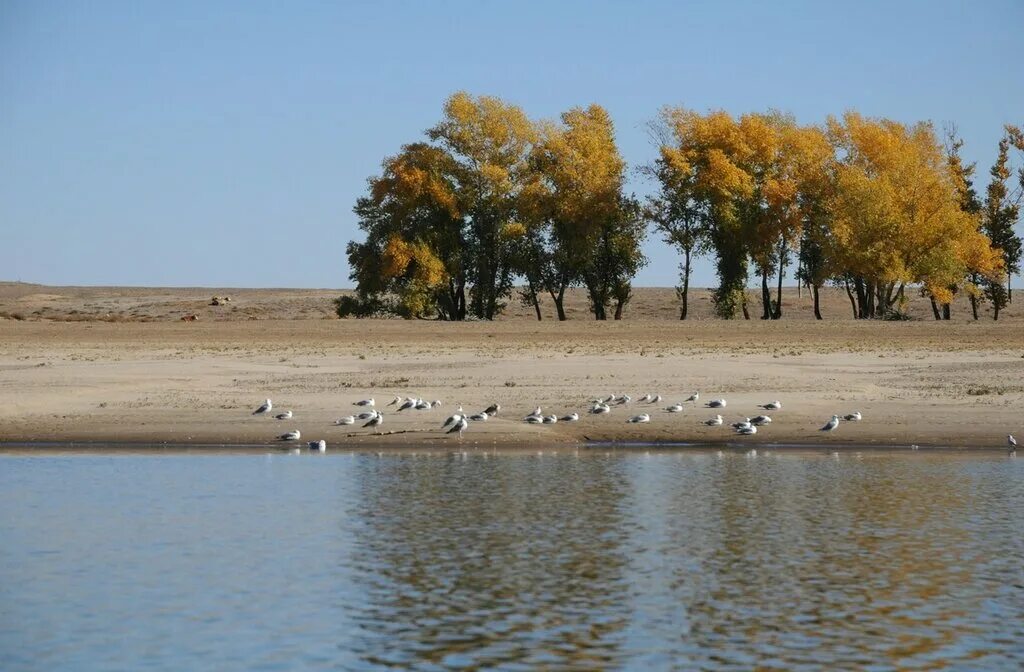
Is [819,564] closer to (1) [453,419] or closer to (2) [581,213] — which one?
(1) [453,419]

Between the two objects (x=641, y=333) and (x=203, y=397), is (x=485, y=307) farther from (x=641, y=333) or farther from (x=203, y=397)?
(x=203, y=397)

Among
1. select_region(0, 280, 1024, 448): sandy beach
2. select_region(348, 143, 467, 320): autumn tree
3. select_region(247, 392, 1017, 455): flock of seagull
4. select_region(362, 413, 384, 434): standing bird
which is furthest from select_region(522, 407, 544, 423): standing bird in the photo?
select_region(348, 143, 467, 320): autumn tree

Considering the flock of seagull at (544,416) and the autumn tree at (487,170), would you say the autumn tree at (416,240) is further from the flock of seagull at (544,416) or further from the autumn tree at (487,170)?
the flock of seagull at (544,416)

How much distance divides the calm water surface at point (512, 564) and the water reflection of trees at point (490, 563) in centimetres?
4

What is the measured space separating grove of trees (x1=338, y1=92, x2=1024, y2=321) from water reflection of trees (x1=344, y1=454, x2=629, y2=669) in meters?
40.1

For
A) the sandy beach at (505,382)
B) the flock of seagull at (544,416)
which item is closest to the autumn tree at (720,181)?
the sandy beach at (505,382)

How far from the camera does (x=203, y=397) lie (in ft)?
97.9

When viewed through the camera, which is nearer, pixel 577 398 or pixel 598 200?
pixel 577 398

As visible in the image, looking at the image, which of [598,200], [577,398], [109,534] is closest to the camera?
[109,534]

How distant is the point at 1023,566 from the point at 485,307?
51007 mm

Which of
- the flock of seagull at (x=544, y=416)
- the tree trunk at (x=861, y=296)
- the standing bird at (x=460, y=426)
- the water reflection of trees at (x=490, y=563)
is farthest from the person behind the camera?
the tree trunk at (x=861, y=296)

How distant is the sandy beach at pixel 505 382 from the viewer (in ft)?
87.2

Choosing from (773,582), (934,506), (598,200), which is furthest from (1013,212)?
(773,582)

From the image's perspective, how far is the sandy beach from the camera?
26578mm
